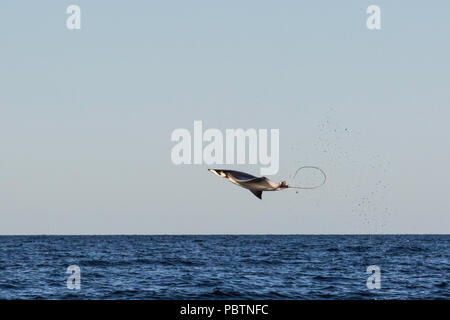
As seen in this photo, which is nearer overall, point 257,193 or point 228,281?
point 257,193

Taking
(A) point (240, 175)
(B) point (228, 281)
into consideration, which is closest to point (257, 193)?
(A) point (240, 175)

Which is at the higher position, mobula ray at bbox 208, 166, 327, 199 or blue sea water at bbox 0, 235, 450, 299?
mobula ray at bbox 208, 166, 327, 199

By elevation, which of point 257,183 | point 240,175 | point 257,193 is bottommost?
point 257,193

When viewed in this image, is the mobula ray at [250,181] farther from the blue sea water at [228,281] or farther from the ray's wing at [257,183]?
the blue sea water at [228,281]

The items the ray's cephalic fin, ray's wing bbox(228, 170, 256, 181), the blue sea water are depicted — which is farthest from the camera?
the blue sea water

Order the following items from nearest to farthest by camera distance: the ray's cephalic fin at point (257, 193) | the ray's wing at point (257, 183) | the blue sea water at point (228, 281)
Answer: the ray's wing at point (257, 183)
the ray's cephalic fin at point (257, 193)
the blue sea water at point (228, 281)

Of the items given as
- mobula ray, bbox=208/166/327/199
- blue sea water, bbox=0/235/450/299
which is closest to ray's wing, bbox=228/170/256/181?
mobula ray, bbox=208/166/327/199

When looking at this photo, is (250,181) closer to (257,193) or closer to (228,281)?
(257,193)

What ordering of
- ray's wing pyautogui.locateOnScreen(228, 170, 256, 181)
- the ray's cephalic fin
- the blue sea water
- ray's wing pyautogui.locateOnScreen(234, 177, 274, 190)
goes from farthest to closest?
1. the blue sea water
2. the ray's cephalic fin
3. ray's wing pyautogui.locateOnScreen(228, 170, 256, 181)
4. ray's wing pyautogui.locateOnScreen(234, 177, 274, 190)

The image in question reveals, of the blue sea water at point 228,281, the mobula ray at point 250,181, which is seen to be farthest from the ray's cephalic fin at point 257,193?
the blue sea water at point 228,281

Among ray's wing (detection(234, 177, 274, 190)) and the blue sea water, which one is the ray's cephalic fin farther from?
the blue sea water
